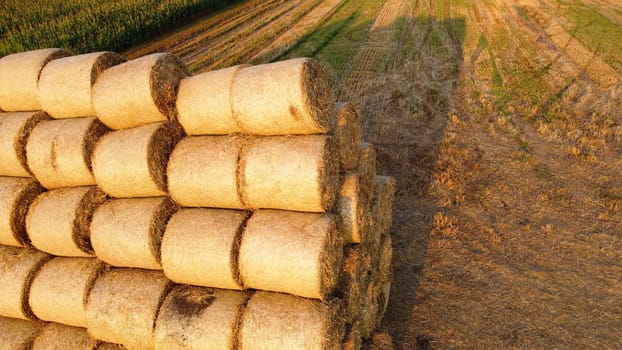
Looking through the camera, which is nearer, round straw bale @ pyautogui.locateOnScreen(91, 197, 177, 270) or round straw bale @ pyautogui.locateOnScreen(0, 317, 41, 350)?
round straw bale @ pyautogui.locateOnScreen(91, 197, 177, 270)

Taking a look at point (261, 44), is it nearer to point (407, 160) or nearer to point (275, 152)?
point (407, 160)

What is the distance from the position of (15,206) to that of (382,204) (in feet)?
16.0

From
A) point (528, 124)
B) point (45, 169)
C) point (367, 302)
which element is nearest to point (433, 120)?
Result: point (528, 124)

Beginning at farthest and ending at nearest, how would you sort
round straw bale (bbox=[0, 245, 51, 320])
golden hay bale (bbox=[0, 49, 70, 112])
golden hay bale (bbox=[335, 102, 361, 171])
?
1. golden hay bale (bbox=[0, 49, 70, 112])
2. round straw bale (bbox=[0, 245, 51, 320])
3. golden hay bale (bbox=[335, 102, 361, 171])

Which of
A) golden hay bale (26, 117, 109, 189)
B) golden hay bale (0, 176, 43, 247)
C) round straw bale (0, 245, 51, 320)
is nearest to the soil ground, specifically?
golden hay bale (26, 117, 109, 189)

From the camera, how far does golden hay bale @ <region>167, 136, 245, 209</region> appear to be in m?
4.75

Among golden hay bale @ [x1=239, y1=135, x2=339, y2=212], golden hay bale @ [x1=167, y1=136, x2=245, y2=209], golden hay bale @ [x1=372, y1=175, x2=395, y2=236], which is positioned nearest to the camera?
golden hay bale @ [x1=239, y1=135, x2=339, y2=212]

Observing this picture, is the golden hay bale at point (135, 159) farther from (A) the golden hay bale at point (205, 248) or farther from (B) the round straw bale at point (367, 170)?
(B) the round straw bale at point (367, 170)

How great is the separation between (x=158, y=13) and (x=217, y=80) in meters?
22.7

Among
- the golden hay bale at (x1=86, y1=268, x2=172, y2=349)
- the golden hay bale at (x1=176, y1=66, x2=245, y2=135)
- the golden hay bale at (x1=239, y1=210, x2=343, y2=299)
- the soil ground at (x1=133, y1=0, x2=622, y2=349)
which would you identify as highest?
the golden hay bale at (x1=176, y1=66, x2=245, y2=135)

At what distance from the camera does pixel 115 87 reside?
500 cm

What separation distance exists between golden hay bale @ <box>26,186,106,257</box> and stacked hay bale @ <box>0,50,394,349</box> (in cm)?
2

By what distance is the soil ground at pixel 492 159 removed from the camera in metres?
6.75

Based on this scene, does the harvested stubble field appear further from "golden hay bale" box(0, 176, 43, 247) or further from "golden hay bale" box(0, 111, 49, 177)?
"golden hay bale" box(0, 111, 49, 177)
